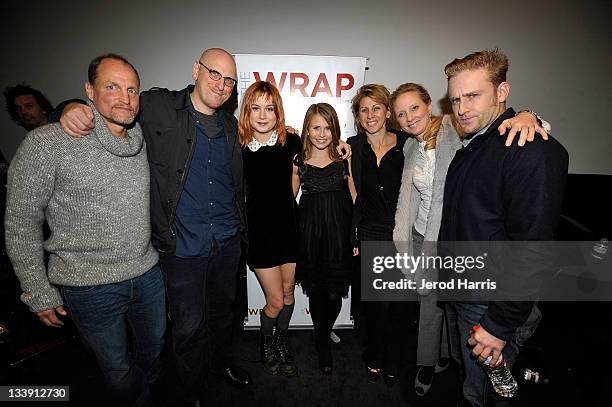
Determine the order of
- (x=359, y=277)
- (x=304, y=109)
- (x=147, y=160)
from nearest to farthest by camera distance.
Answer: (x=147, y=160) < (x=359, y=277) < (x=304, y=109)

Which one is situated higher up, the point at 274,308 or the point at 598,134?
the point at 598,134

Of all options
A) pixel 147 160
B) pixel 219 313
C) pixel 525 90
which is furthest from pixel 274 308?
pixel 525 90

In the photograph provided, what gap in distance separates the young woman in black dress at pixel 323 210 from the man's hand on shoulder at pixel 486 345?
105 cm

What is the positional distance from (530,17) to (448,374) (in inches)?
144

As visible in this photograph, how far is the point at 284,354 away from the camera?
8.00 ft

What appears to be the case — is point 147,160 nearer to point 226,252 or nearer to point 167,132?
point 167,132

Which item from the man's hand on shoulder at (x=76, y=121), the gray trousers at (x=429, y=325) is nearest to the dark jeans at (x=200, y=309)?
the man's hand on shoulder at (x=76, y=121)

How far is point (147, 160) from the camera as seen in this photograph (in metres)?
1.66

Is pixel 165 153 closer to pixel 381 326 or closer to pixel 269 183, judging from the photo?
pixel 269 183

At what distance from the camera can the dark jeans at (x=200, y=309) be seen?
1846 mm

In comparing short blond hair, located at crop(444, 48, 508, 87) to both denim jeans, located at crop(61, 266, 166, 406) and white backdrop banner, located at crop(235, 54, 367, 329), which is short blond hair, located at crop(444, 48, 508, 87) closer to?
white backdrop banner, located at crop(235, 54, 367, 329)

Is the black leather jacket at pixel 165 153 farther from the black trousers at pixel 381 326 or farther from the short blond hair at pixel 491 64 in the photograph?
the short blond hair at pixel 491 64

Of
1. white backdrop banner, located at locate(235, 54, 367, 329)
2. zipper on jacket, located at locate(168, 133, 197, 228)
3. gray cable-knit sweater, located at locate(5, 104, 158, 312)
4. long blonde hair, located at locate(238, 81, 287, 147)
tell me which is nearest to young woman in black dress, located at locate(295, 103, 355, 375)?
long blonde hair, located at locate(238, 81, 287, 147)

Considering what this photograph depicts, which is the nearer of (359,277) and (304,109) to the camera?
(359,277)
